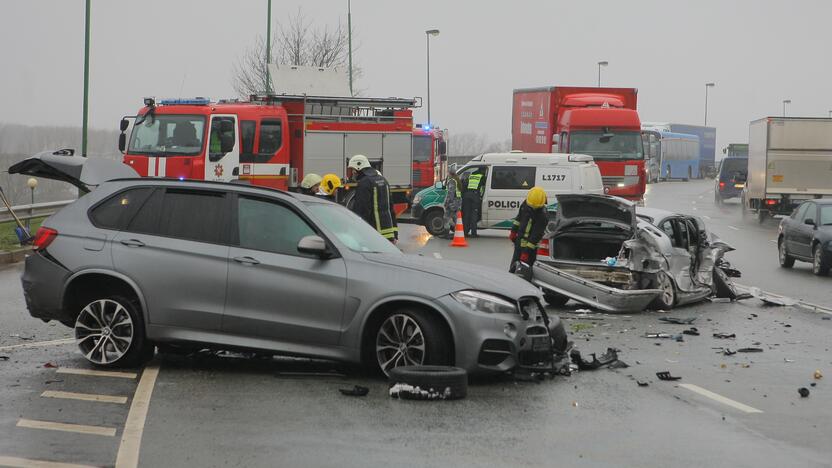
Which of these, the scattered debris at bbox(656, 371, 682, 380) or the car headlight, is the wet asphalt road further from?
the car headlight

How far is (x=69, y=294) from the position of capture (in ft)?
31.1

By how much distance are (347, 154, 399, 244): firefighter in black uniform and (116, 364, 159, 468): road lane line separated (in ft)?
19.5

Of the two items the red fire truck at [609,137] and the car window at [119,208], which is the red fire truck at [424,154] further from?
the car window at [119,208]

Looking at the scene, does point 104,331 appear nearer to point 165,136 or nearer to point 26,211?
point 165,136

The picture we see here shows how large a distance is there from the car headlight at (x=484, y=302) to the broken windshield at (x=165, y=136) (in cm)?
1555

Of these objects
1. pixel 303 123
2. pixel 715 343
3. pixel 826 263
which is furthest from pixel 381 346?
pixel 303 123

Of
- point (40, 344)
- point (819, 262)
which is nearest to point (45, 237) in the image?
point (40, 344)

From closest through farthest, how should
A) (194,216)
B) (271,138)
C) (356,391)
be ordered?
(356,391)
(194,216)
(271,138)

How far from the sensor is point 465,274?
357 inches

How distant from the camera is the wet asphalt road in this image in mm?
6676

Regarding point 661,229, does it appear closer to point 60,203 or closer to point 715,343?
point 715,343

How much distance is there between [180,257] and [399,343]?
1911 millimetres

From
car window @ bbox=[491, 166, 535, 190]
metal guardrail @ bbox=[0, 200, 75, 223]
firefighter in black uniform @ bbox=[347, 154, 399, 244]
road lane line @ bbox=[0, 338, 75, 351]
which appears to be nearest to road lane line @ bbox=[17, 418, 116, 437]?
road lane line @ bbox=[0, 338, 75, 351]

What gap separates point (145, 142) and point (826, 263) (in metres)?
13.3
